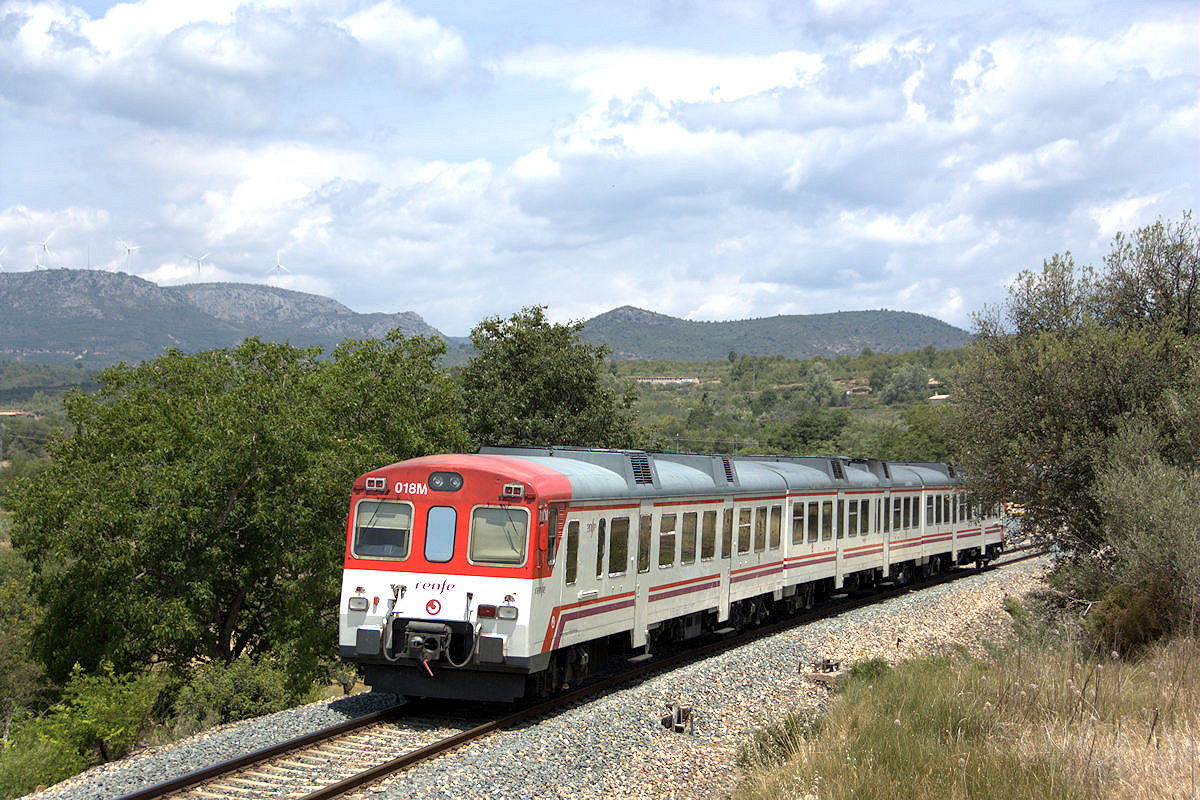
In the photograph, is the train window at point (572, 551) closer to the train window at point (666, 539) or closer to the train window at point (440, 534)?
the train window at point (440, 534)

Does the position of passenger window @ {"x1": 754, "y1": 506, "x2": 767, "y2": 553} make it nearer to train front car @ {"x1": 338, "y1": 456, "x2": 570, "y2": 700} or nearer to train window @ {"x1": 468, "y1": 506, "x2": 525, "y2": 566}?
train front car @ {"x1": 338, "y1": 456, "x2": 570, "y2": 700}

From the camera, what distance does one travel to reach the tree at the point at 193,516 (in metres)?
20.7

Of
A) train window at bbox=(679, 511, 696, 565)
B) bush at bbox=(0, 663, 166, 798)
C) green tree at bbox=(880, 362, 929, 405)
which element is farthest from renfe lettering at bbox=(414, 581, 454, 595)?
green tree at bbox=(880, 362, 929, 405)

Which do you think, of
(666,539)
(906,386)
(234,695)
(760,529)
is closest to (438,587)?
(666,539)

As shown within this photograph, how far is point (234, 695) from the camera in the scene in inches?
700

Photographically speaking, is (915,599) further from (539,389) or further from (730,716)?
(539,389)

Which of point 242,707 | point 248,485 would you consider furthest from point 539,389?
point 242,707

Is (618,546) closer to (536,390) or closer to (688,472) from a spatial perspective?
(688,472)

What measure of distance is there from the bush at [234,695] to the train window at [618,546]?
681cm

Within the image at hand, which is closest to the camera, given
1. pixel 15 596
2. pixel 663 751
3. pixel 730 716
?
pixel 663 751

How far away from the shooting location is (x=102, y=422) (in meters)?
23.2

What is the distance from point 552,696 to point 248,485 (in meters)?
11.7

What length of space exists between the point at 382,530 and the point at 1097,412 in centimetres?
1460

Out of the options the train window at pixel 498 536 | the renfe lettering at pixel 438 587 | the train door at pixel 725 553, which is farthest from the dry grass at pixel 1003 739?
the train door at pixel 725 553
